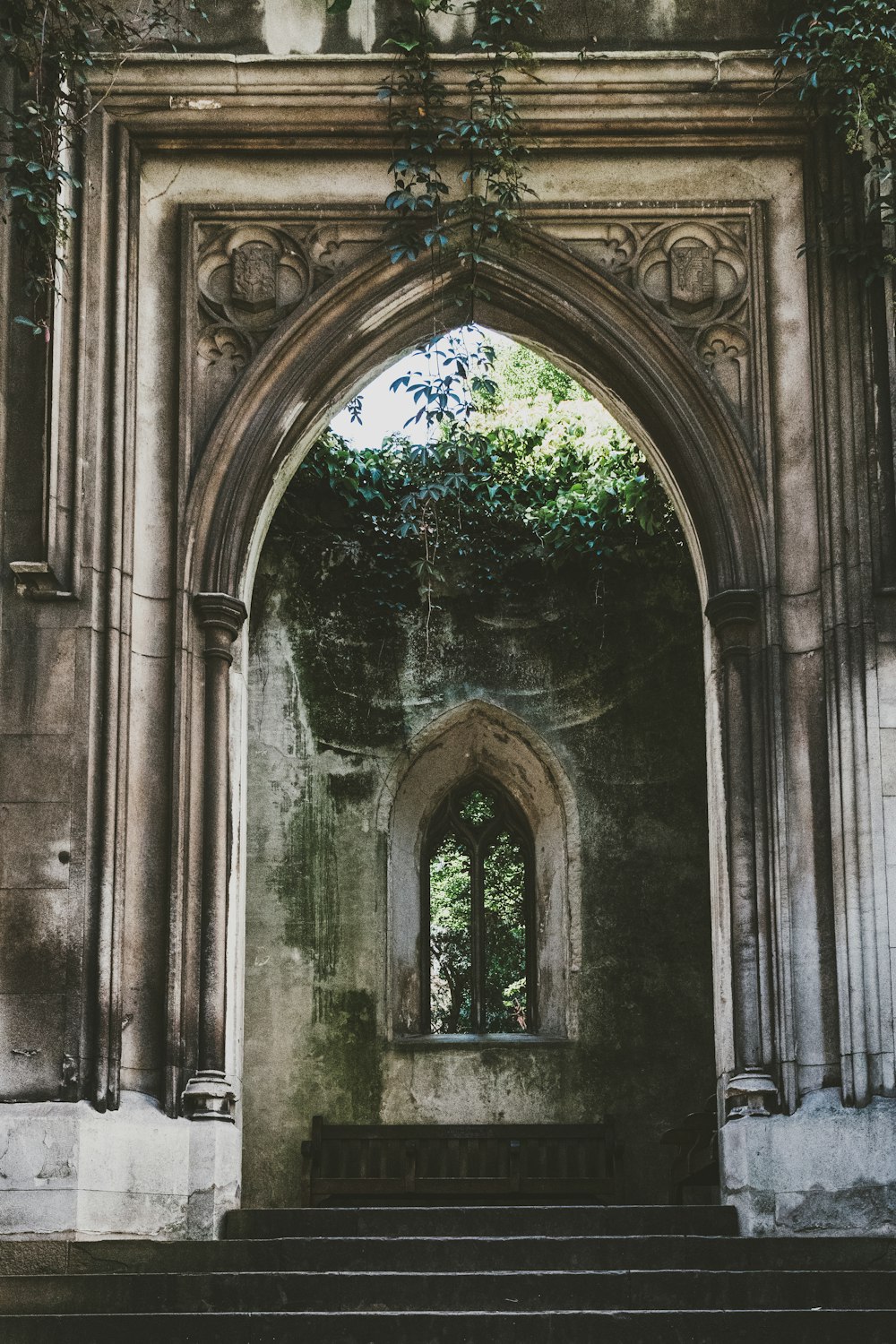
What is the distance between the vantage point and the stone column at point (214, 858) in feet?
24.3

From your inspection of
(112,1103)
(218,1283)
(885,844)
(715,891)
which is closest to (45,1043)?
(112,1103)

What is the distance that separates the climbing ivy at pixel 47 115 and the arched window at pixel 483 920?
514 cm

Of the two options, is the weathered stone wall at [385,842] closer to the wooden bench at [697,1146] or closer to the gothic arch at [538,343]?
the wooden bench at [697,1146]

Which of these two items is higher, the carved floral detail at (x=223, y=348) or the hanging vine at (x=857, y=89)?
the hanging vine at (x=857, y=89)

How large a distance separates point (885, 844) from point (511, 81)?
3.70 meters

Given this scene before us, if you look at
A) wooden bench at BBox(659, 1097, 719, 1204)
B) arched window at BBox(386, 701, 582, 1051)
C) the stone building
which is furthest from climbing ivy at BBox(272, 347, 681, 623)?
wooden bench at BBox(659, 1097, 719, 1204)

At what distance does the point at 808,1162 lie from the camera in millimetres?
7164

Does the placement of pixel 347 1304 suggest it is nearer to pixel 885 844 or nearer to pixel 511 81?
pixel 885 844

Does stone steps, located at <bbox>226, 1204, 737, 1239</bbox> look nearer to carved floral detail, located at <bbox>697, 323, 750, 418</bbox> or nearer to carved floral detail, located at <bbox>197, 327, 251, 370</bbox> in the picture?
carved floral detail, located at <bbox>697, 323, 750, 418</bbox>

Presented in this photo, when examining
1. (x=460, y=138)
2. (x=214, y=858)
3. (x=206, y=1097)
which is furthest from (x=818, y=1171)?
(x=460, y=138)

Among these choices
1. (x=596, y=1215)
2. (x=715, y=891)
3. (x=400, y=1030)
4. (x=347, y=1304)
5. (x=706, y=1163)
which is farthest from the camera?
(x=400, y=1030)

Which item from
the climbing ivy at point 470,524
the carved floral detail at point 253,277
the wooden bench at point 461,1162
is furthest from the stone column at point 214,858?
the climbing ivy at point 470,524

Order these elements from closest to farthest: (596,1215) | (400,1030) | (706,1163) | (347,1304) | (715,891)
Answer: (347,1304) → (596,1215) → (715,891) → (706,1163) → (400,1030)

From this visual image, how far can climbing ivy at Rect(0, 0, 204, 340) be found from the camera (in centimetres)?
777
